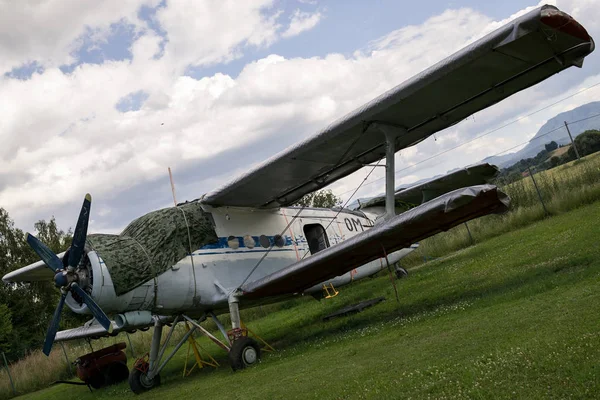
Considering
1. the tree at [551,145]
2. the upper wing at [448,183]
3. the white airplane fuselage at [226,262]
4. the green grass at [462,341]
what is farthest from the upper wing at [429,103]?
the tree at [551,145]

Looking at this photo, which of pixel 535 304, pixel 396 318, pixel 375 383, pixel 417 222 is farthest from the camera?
pixel 396 318

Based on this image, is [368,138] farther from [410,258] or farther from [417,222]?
[410,258]

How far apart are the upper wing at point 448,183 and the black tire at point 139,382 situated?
8587 millimetres

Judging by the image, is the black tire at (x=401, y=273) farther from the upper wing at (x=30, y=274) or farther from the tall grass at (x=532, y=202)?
the upper wing at (x=30, y=274)

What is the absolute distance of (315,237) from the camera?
13.9 m

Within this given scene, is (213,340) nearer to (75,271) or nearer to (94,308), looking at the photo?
(94,308)

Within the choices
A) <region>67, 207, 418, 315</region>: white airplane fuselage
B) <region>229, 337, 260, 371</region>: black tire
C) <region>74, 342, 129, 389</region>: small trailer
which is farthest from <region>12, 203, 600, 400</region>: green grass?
<region>67, 207, 418, 315</region>: white airplane fuselage

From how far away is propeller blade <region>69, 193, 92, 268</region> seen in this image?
30.2 feet

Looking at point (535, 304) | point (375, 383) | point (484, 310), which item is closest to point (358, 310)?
point (484, 310)

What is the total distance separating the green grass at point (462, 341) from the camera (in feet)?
15.7

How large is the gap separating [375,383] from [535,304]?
2982 millimetres

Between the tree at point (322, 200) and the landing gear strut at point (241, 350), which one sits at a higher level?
the tree at point (322, 200)

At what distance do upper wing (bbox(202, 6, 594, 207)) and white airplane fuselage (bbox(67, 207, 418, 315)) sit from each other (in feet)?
1.66

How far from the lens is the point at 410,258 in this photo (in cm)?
2212
